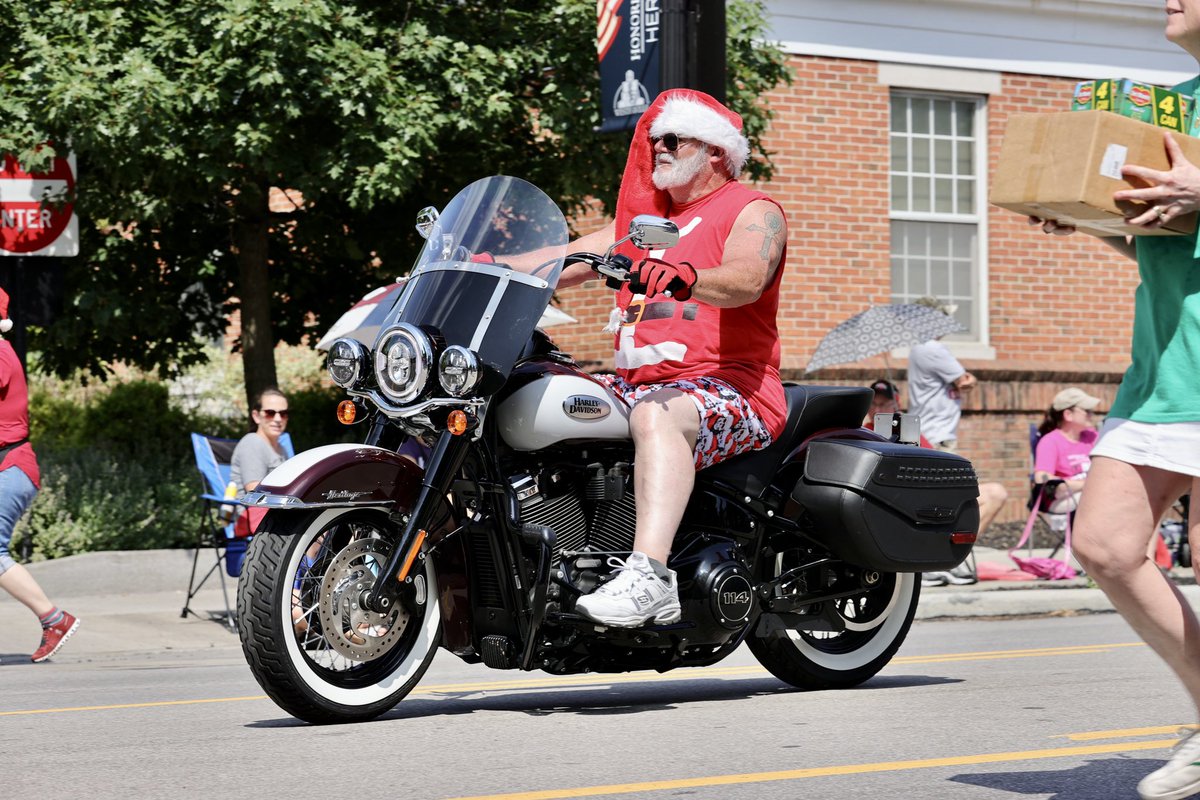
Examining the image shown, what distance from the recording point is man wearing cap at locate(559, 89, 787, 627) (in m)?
5.80

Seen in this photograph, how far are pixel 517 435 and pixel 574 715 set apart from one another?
42.0 inches

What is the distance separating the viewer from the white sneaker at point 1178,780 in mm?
4102

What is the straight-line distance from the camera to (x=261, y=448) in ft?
36.5

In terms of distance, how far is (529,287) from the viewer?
5902mm

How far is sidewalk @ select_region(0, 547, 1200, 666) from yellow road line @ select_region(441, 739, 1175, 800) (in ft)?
17.9

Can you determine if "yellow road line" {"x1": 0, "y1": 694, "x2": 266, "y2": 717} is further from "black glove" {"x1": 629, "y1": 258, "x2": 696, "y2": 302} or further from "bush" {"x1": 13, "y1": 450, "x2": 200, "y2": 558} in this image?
"bush" {"x1": 13, "y1": 450, "x2": 200, "y2": 558}

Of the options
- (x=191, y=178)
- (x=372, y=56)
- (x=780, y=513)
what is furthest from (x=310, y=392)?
(x=780, y=513)

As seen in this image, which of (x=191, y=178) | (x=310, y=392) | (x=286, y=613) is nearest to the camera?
(x=286, y=613)

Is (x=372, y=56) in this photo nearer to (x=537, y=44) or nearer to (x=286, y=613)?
(x=537, y=44)

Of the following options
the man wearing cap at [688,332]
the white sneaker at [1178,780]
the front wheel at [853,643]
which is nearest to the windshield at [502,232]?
the man wearing cap at [688,332]

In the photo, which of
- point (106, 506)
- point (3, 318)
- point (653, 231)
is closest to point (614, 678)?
point (653, 231)

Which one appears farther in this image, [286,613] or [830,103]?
[830,103]

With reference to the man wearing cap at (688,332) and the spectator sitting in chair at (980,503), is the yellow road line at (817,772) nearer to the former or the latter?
the man wearing cap at (688,332)

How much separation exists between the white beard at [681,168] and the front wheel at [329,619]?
63.1 inches
